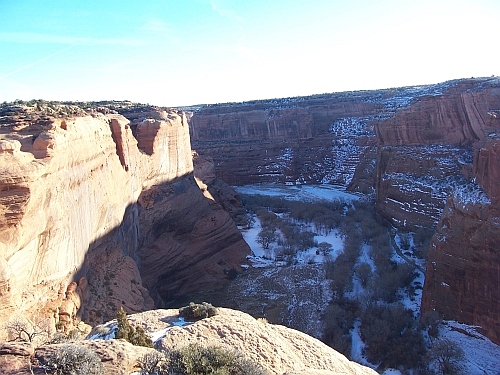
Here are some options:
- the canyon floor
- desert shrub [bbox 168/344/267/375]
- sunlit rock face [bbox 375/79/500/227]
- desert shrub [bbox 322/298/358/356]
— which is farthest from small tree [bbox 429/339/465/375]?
sunlit rock face [bbox 375/79/500/227]

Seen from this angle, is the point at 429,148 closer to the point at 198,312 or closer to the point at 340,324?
the point at 340,324

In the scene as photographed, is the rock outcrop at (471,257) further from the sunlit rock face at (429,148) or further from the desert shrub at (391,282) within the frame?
the sunlit rock face at (429,148)

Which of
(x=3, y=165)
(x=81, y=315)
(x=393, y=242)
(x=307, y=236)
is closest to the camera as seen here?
(x=3, y=165)

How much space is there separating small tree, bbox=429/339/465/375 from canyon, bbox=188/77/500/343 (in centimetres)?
144

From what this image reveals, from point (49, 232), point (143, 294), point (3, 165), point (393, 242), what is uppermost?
point (3, 165)

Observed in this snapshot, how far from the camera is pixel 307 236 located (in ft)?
102

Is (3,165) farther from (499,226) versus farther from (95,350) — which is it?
(499,226)

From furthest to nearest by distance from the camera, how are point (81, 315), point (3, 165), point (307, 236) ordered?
point (307, 236) → point (81, 315) → point (3, 165)

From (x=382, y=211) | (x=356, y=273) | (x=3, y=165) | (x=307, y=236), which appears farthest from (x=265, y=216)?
(x=3, y=165)

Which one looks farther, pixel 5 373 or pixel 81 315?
pixel 81 315

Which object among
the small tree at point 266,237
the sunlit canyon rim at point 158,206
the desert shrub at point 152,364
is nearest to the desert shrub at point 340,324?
the sunlit canyon rim at point 158,206

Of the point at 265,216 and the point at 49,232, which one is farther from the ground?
the point at 49,232

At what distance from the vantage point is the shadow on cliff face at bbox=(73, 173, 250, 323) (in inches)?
526

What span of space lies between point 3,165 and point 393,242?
83.3ft
